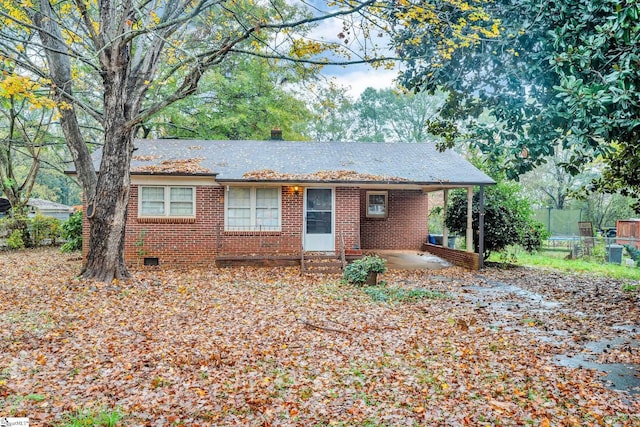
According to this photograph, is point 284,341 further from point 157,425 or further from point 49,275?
point 49,275

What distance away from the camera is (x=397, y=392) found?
181 inches

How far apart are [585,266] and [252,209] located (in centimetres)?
1204

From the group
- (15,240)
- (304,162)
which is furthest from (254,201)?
(15,240)

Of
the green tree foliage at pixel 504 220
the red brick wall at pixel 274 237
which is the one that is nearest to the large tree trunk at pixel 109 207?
the red brick wall at pixel 274 237

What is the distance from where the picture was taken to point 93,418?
383cm

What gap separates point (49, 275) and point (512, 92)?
11.4m

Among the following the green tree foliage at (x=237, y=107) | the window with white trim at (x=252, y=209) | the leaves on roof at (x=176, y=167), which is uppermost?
the green tree foliage at (x=237, y=107)

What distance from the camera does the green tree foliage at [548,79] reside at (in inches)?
215

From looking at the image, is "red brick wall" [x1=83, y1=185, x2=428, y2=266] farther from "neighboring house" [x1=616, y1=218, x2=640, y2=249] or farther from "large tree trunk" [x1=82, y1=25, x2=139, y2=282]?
"neighboring house" [x1=616, y1=218, x2=640, y2=249]

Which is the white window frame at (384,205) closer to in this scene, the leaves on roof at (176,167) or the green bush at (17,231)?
the leaves on roof at (176,167)

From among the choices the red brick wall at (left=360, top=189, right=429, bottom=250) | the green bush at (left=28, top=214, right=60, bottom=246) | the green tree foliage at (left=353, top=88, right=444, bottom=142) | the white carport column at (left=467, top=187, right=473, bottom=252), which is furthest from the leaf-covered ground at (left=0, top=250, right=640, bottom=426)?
the green tree foliage at (left=353, top=88, right=444, bottom=142)

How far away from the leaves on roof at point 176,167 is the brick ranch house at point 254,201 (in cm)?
3

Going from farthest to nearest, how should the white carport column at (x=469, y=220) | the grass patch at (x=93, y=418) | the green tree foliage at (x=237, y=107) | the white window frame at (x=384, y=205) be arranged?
the green tree foliage at (x=237, y=107), the white window frame at (x=384, y=205), the white carport column at (x=469, y=220), the grass patch at (x=93, y=418)

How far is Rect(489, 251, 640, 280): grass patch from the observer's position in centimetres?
1314
